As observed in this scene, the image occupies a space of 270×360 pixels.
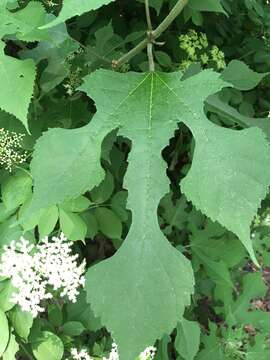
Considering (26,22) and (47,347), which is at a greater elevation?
(26,22)

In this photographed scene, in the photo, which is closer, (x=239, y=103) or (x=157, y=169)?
(x=157, y=169)

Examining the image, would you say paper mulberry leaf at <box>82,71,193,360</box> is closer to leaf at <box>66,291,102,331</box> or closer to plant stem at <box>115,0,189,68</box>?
plant stem at <box>115,0,189,68</box>

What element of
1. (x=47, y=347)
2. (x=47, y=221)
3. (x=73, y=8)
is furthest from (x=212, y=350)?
(x=73, y=8)

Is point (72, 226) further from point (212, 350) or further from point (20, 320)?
point (212, 350)

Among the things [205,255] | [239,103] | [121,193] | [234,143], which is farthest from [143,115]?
[239,103]

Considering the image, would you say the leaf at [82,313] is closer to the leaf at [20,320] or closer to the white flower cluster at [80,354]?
the white flower cluster at [80,354]

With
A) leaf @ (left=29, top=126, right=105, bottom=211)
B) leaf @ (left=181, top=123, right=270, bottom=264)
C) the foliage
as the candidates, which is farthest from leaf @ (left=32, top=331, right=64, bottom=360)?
leaf @ (left=181, top=123, right=270, bottom=264)

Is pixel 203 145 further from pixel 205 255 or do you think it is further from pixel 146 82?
pixel 205 255
